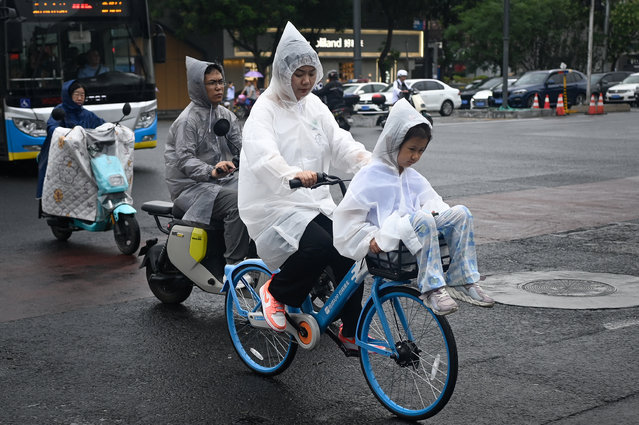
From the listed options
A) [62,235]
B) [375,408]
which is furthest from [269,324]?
[62,235]

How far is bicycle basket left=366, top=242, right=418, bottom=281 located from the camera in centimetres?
401

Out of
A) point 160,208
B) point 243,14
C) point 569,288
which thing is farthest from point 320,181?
point 243,14

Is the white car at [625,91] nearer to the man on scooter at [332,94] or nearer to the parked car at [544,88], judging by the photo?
the parked car at [544,88]

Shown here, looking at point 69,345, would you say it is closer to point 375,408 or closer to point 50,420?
point 50,420

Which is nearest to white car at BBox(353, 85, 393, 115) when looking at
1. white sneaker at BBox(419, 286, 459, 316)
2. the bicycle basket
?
the bicycle basket

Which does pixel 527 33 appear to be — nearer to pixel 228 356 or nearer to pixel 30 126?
pixel 30 126

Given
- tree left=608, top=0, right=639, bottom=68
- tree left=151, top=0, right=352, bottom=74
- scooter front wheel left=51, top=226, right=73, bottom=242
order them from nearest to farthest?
1. scooter front wheel left=51, top=226, right=73, bottom=242
2. tree left=151, top=0, right=352, bottom=74
3. tree left=608, top=0, right=639, bottom=68

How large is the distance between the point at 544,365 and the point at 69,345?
9.31ft

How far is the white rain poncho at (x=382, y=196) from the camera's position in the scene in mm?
4133

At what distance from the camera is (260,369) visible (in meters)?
4.97

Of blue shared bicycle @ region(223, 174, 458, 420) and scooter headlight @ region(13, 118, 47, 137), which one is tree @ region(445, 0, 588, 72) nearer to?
scooter headlight @ region(13, 118, 47, 137)

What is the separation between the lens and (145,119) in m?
15.7

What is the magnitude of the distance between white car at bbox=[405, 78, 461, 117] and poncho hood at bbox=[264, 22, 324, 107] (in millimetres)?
29910

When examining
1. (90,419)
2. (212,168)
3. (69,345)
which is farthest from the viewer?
(212,168)
